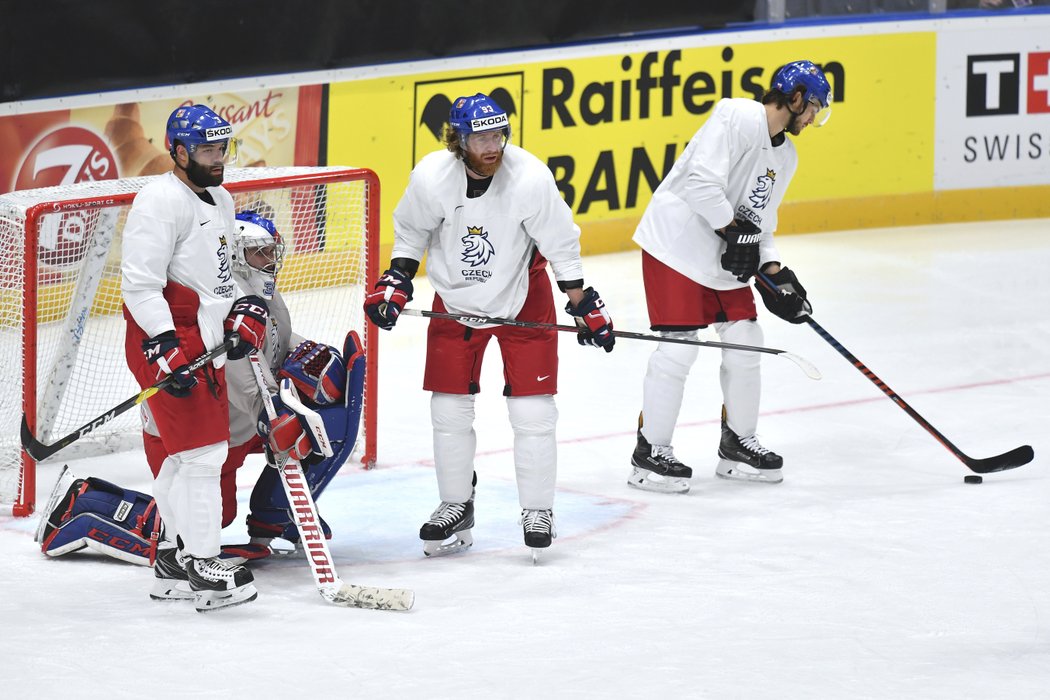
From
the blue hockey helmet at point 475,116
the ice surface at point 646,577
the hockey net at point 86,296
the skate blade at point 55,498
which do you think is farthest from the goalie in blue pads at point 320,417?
the hockey net at point 86,296

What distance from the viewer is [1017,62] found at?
9.22 m

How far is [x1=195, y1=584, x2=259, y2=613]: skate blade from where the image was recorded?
3898mm

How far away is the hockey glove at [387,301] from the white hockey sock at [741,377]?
4.04 feet

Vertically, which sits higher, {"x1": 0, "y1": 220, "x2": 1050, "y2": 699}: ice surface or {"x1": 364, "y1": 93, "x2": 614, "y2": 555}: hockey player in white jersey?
{"x1": 364, "y1": 93, "x2": 614, "y2": 555}: hockey player in white jersey

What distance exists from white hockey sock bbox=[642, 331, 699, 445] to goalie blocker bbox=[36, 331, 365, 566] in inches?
43.7

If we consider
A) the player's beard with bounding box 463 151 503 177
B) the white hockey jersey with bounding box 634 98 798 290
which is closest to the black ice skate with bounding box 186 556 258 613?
the player's beard with bounding box 463 151 503 177

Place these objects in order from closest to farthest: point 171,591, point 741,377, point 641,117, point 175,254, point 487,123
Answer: point 175,254
point 171,591
point 487,123
point 741,377
point 641,117

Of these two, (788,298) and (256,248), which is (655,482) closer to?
(788,298)

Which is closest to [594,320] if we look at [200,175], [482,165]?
[482,165]

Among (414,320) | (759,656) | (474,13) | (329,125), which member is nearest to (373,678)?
(759,656)

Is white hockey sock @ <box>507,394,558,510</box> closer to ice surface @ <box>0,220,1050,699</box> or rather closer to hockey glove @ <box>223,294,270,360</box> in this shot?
ice surface @ <box>0,220,1050,699</box>

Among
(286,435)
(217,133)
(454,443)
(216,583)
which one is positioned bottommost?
(216,583)

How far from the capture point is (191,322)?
12.7 feet

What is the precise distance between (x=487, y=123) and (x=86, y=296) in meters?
1.64
